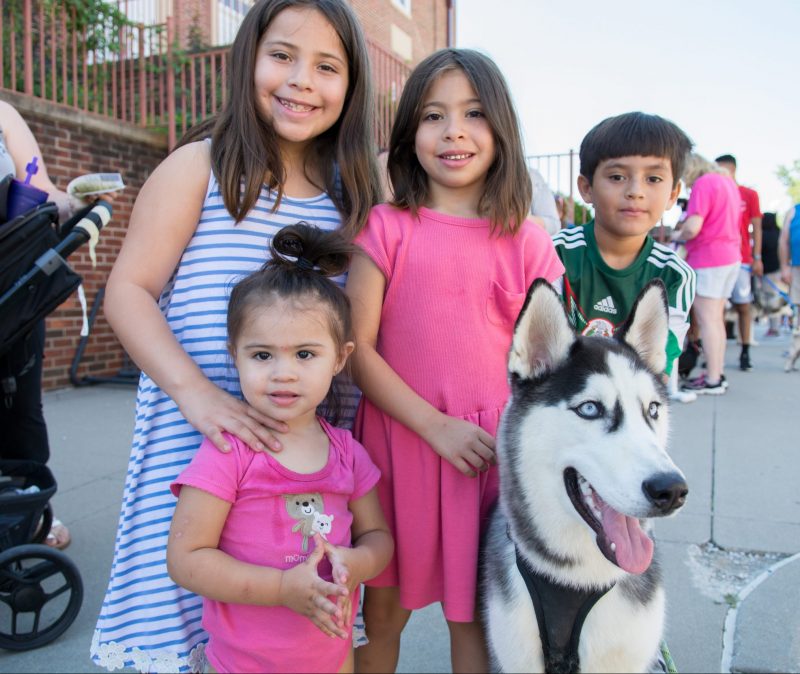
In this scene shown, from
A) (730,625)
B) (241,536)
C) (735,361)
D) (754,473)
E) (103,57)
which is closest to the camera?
(241,536)

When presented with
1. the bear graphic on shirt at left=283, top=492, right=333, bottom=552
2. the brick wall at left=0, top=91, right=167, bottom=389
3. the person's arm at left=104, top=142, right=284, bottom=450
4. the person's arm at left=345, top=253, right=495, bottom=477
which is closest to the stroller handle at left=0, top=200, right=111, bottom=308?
the person's arm at left=104, top=142, right=284, bottom=450

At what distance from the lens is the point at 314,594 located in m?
1.64

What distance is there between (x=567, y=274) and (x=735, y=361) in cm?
776

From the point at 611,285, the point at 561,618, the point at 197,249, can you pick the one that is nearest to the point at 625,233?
the point at 611,285

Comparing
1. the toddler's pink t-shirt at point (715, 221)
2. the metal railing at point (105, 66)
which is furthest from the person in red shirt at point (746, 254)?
the metal railing at point (105, 66)

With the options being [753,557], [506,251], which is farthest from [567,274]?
[753,557]

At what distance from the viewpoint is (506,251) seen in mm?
2096

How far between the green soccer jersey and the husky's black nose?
1074 millimetres

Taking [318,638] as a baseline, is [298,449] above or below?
above

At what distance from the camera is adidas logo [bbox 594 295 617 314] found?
256 centimetres

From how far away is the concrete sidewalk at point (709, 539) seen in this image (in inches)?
109

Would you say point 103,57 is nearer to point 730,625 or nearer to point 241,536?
point 241,536

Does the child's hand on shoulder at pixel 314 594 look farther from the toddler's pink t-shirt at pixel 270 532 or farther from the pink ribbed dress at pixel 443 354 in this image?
the pink ribbed dress at pixel 443 354

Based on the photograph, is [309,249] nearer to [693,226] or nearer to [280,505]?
[280,505]
